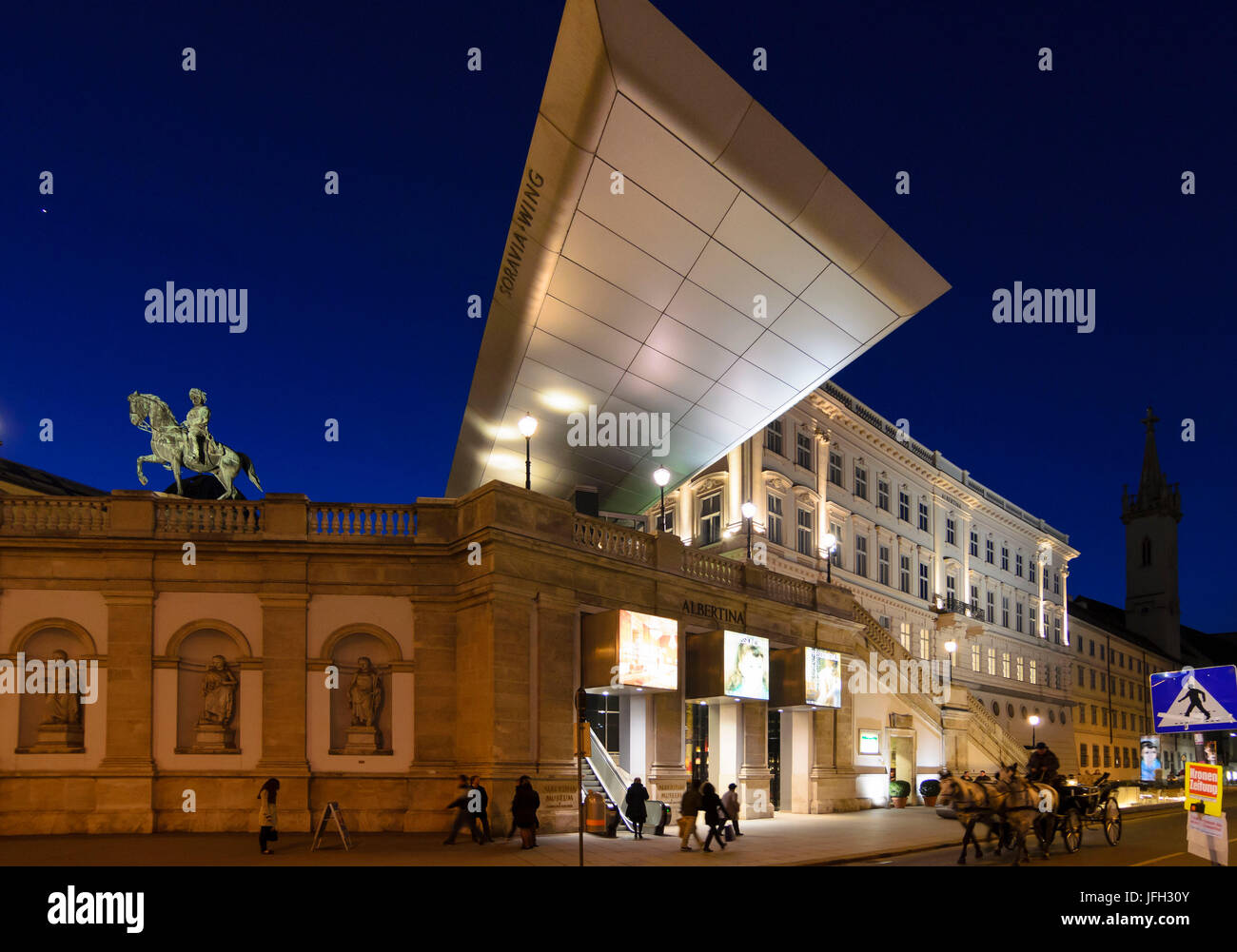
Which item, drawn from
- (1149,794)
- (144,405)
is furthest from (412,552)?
(1149,794)

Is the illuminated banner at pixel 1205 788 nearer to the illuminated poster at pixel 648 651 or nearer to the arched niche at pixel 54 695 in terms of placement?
the illuminated poster at pixel 648 651

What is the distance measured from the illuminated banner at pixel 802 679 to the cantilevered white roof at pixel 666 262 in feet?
29.4

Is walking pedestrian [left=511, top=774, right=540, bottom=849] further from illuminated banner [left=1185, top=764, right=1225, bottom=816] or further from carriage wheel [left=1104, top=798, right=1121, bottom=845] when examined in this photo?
carriage wheel [left=1104, top=798, right=1121, bottom=845]

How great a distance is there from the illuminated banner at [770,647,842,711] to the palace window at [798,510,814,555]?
18.4m

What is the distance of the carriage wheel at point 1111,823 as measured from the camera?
24.4 m

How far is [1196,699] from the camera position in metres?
15.7

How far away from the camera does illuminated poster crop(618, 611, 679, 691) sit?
2595 cm

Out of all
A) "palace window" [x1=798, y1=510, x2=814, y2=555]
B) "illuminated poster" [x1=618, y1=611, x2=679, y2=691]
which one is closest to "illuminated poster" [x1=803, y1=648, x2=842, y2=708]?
"illuminated poster" [x1=618, y1=611, x2=679, y2=691]

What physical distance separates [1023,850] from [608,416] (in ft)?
66.2

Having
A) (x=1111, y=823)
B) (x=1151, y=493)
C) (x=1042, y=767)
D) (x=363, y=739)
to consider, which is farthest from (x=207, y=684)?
(x=1151, y=493)

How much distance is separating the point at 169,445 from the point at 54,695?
7.70 meters

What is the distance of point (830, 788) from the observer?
114 ft

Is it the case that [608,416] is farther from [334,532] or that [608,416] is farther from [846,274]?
[334,532]

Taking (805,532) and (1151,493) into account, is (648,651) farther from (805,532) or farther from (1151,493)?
(1151,493)
